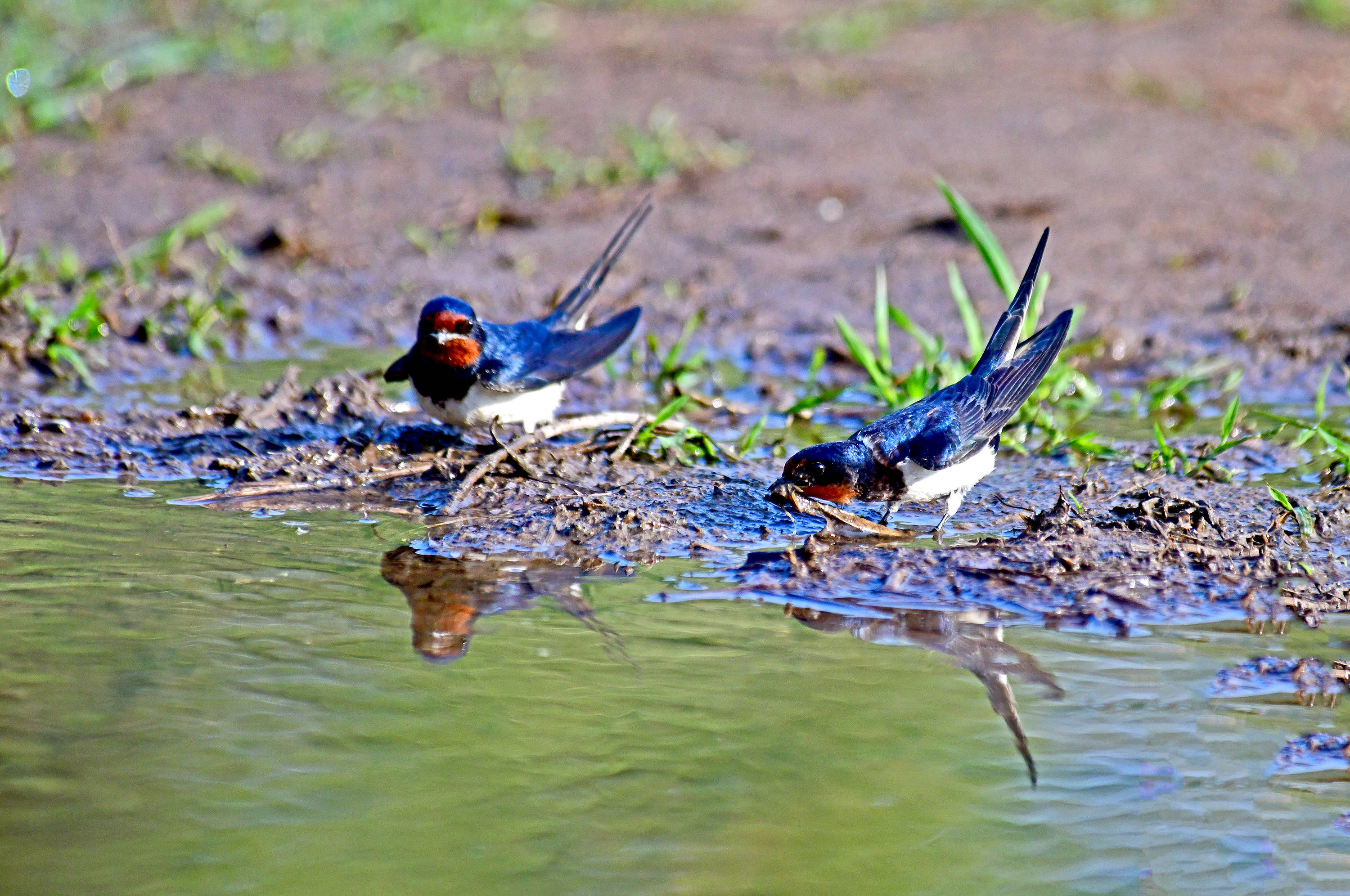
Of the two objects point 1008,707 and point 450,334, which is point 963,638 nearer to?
point 1008,707

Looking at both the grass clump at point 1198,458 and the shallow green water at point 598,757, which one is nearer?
the shallow green water at point 598,757

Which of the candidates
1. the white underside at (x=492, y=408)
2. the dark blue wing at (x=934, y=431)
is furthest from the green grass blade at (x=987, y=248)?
the white underside at (x=492, y=408)

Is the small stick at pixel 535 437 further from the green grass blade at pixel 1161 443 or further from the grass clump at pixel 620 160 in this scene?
the grass clump at pixel 620 160

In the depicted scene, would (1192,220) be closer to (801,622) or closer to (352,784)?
(801,622)

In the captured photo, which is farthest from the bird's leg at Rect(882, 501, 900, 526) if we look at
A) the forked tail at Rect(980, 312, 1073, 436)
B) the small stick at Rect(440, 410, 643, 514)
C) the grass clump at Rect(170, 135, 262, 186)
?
the grass clump at Rect(170, 135, 262, 186)

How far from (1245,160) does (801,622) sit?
764 centimetres

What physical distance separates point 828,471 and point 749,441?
2.47 ft

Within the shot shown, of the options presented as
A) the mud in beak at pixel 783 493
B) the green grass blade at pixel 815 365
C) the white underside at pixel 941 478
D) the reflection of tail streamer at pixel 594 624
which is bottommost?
the reflection of tail streamer at pixel 594 624

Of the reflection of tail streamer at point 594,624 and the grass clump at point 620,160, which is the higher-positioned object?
the grass clump at point 620,160

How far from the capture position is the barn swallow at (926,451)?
465cm

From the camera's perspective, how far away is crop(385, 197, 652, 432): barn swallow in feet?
16.3

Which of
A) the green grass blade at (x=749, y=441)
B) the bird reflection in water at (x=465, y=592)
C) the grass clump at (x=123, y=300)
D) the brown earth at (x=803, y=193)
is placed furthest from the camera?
the brown earth at (x=803, y=193)

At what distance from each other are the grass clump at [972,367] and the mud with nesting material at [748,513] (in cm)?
25

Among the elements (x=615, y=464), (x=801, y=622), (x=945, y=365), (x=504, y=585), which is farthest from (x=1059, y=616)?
(x=945, y=365)
